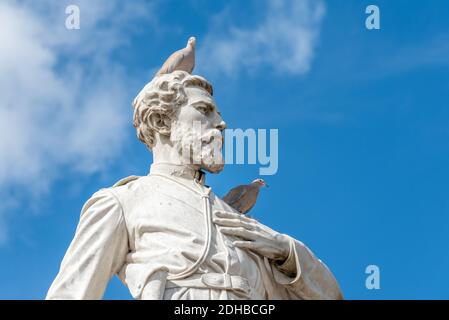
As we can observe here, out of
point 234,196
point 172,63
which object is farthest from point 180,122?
point 234,196

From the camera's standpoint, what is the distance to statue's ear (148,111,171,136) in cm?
1719

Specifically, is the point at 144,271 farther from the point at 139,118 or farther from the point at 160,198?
the point at 139,118

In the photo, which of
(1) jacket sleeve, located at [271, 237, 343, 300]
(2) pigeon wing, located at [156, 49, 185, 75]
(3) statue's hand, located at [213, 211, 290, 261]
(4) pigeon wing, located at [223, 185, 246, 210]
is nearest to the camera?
(3) statue's hand, located at [213, 211, 290, 261]

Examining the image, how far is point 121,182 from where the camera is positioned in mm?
17016

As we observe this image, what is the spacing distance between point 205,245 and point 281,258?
91 cm

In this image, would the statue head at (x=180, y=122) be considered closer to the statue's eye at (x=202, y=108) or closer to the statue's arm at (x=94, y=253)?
the statue's eye at (x=202, y=108)

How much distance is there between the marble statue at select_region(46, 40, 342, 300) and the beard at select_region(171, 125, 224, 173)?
0.01m

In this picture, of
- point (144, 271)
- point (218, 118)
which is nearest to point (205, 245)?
point (144, 271)

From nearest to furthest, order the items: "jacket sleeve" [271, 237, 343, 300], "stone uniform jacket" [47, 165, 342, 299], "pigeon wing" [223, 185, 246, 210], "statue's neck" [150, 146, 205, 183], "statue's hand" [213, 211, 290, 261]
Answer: "stone uniform jacket" [47, 165, 342, 299] < "statue's hand" [213, 211, 290, 261] < "jacket sleeve" [271, 237, 343, 300] < "statue's neck" [150, 146, 205, 183] < "pigeon wing" [223, 185, 246, 210]

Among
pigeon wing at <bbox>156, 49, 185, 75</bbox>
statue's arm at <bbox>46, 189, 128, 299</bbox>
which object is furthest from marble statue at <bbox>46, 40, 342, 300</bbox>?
pigeon wing at <bbox>156, 49, 185, 75</bbox>

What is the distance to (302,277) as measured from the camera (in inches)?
650

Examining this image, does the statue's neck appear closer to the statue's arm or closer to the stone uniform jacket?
the stone uniform jacket

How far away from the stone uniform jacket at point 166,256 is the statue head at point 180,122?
0.27 metres
